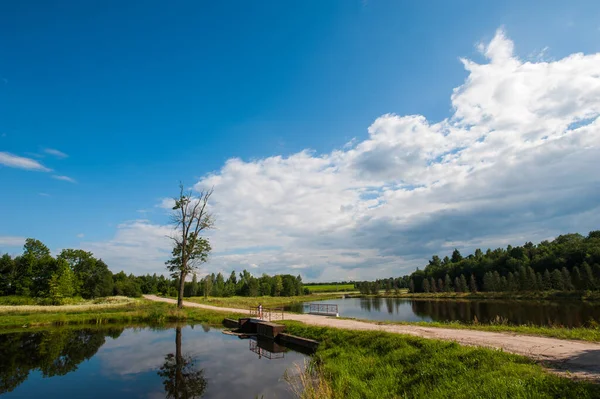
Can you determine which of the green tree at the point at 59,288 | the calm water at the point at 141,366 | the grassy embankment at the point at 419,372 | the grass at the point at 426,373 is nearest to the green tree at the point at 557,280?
the grassy embankment at the point at 419,372

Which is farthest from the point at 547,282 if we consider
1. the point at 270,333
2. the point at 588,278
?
the point at 270,333

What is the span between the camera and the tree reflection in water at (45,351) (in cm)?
1440

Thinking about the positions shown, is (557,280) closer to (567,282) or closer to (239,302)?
(567,282)

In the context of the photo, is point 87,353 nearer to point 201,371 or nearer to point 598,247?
point 201,371

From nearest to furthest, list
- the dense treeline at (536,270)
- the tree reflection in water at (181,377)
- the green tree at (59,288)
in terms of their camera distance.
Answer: the tree reflection in water at (181,377), the green tree at (59,288), the dense treeline at (536,270)

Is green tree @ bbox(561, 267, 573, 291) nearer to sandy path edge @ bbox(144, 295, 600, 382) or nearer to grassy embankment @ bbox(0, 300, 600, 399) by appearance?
sandy path edge @ bbox(144, 295, 600, 382)

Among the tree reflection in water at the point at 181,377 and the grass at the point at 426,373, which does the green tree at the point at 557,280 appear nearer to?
the grass at the point at 426,373

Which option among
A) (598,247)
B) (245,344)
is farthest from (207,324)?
(598,247)

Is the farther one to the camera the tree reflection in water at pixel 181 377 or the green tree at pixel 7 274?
the green tree at pixel 7 274

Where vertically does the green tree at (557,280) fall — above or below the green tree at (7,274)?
below

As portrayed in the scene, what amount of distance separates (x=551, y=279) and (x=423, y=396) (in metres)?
88.0

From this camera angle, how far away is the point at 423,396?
8133 millimetres

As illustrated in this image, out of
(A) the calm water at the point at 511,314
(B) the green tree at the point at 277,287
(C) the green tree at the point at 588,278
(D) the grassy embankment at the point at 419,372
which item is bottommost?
(B) the green tree at the point at 277,287

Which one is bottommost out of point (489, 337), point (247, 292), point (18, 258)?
point (247, 292)
